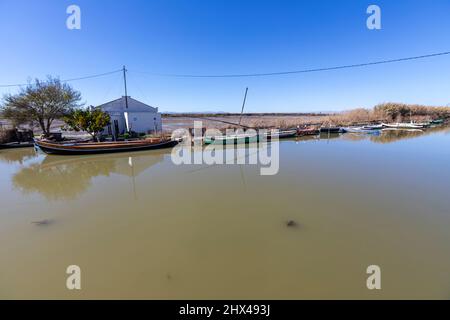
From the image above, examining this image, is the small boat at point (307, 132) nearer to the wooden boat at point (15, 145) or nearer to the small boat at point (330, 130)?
the small boat at point (330, 130)

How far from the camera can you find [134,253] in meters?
3.55

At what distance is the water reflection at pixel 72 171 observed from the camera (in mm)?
7062

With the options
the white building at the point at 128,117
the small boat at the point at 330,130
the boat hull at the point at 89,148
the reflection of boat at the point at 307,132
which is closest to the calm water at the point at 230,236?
the boat hull at the point at 89,148

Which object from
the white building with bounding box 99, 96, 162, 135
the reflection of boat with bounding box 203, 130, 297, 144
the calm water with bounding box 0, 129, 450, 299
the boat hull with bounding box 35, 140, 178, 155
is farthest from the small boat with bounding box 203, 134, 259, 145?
the calm water with bounding box 0, 129, 450, 299

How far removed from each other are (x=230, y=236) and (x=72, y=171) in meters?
9.55

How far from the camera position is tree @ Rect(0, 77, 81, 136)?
51.8 ft

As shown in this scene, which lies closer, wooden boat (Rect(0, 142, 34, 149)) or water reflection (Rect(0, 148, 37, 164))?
water reflection (Rect(0, 148, 37, 164))

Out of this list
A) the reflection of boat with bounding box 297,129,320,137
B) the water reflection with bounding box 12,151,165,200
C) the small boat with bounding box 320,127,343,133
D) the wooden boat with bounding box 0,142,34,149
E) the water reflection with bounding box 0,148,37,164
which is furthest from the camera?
the small boat with bounding box 320,127,343,133

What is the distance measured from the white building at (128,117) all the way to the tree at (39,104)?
10.8ft

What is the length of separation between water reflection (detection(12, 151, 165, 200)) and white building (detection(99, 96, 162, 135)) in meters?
6.10

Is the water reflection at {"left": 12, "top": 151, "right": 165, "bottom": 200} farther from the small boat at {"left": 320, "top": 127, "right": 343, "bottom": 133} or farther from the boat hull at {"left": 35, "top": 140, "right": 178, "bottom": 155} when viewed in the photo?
the small boat at {"left": 320, "top": 127, "right": 343, "bottom": 133}

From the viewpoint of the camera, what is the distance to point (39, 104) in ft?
54.2

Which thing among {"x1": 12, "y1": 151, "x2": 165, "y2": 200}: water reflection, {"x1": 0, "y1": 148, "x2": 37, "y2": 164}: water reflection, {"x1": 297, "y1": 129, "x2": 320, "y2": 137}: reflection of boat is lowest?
{"x1": 12, "y1": 151, "x2": 165, "y2": 200}: water reflection
